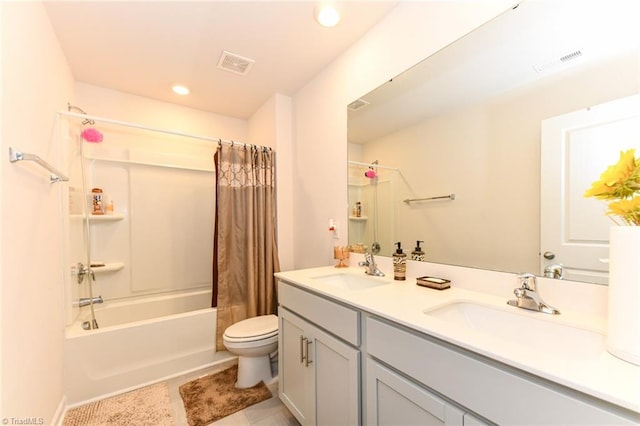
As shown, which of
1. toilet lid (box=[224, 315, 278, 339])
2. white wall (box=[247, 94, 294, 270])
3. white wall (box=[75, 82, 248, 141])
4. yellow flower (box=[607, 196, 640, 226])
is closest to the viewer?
yellow flower (box=[607, 196, 640, 226])

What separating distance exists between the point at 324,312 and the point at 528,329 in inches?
30.1

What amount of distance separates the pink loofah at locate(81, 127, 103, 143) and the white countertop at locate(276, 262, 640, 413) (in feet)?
7.11

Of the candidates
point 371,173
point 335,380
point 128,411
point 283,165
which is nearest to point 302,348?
point 335,380

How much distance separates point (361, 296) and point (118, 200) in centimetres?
258

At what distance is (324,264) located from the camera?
211 cm

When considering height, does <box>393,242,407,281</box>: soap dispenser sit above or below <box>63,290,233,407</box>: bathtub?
above

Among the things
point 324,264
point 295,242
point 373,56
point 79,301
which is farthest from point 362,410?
point 79,301

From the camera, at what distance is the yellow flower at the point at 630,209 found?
24.8 inches

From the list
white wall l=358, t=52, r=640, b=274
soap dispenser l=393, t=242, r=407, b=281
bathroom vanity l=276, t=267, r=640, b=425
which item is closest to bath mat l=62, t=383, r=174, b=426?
bathroom vanity l=276, t=267, r=640, b=425

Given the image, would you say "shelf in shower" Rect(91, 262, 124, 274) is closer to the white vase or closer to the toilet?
the toilet

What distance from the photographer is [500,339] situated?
2.55 feet

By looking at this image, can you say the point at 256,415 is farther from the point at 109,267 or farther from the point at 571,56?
the point at 571,56

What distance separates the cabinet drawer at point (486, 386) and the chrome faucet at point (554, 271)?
54cm

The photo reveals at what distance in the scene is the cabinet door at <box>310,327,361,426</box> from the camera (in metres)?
1.04
